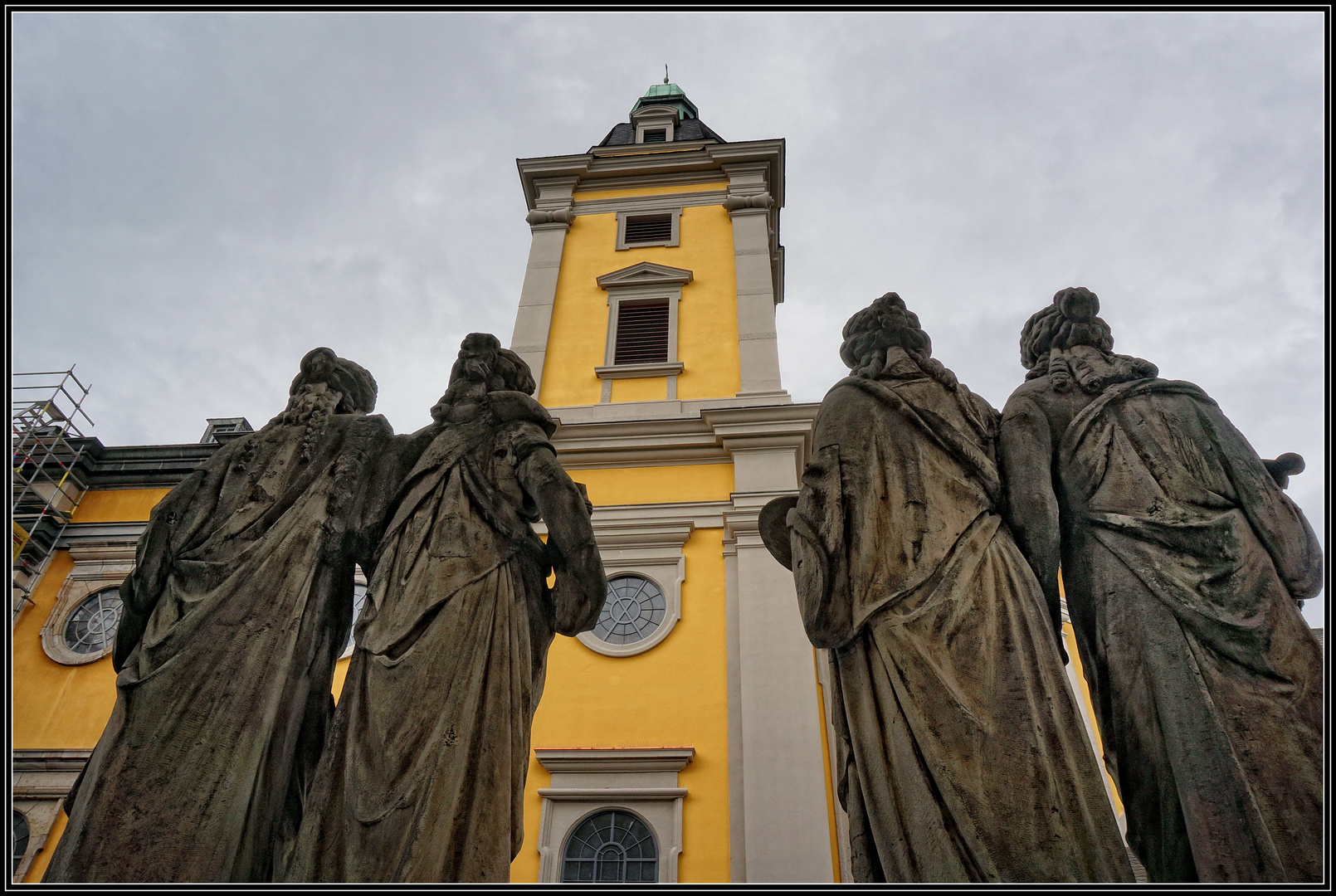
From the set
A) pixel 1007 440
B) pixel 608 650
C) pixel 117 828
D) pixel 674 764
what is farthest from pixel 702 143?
pixel 117 828

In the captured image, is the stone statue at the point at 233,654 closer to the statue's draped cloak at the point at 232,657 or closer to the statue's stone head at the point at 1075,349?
the statue's draped cloak at the point at 232,657

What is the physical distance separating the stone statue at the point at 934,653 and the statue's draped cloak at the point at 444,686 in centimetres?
114

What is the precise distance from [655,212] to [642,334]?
443 centimetres

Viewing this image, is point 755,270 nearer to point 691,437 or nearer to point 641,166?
point 641,166

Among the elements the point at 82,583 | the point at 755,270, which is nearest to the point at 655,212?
the point at 755,270

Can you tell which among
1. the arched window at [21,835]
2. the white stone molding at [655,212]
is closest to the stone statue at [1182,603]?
the arched window at [21,835]

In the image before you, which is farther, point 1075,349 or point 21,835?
point 21,835

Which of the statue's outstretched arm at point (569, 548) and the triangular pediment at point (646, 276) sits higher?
the triangular pediment at point (646, 276)

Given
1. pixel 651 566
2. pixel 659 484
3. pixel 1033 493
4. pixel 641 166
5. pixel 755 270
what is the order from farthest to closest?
pixel 641 166 < pixel 755 270 < pixel 659 484 < pixel 651 566 < pixel 1033 493

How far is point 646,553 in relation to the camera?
1450 centimetres

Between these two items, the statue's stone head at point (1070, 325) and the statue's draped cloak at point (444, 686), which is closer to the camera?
the statue's draped cloak at point (444, 686)

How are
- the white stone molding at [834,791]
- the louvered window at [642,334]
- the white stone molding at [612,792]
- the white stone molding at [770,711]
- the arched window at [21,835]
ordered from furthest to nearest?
1. the louvered window at [642,334]
2. the arched window at [21,835]
3. the white stone molding at [612,792]
4. the white stone molding at [770,711]
5. the white stone molding at [834,791]

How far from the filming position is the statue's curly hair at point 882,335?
14.3 feet

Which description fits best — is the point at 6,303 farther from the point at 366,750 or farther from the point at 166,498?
the point at 366,750
